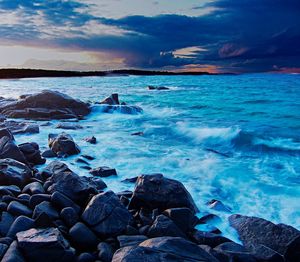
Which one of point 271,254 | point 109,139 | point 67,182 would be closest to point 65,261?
point 67,182

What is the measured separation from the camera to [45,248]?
4.89m

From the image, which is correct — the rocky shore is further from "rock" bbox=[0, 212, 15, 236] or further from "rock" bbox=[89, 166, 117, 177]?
"rock" bbox=[89, 166, 117, 177]

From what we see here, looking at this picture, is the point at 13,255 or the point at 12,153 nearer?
the point at 13,255

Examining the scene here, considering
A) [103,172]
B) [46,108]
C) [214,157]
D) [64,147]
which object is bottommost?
[214,157]

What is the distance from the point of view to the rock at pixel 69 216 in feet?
19.8

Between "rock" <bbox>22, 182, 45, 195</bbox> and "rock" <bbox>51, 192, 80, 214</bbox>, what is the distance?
2.14 feet

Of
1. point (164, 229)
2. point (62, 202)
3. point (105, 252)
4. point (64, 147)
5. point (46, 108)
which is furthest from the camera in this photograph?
Result: point (46, 108)

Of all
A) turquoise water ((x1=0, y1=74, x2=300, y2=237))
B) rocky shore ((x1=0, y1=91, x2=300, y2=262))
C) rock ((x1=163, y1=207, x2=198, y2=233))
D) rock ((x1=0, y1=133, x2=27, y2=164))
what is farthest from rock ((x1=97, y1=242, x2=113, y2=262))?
rock ((x1=0, y1=133, x2=27, y2=164))

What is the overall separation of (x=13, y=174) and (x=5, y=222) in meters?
2.09

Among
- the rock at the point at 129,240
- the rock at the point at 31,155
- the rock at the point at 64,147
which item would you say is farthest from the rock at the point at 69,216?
the rock at the point at 64,147

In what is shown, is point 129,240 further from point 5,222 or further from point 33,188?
point 33,188

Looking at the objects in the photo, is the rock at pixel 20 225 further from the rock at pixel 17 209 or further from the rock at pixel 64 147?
Result: the rock at pixel 64 147

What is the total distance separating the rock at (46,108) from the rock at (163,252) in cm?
1778

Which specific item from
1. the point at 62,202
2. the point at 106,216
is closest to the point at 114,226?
the point at 106,216
